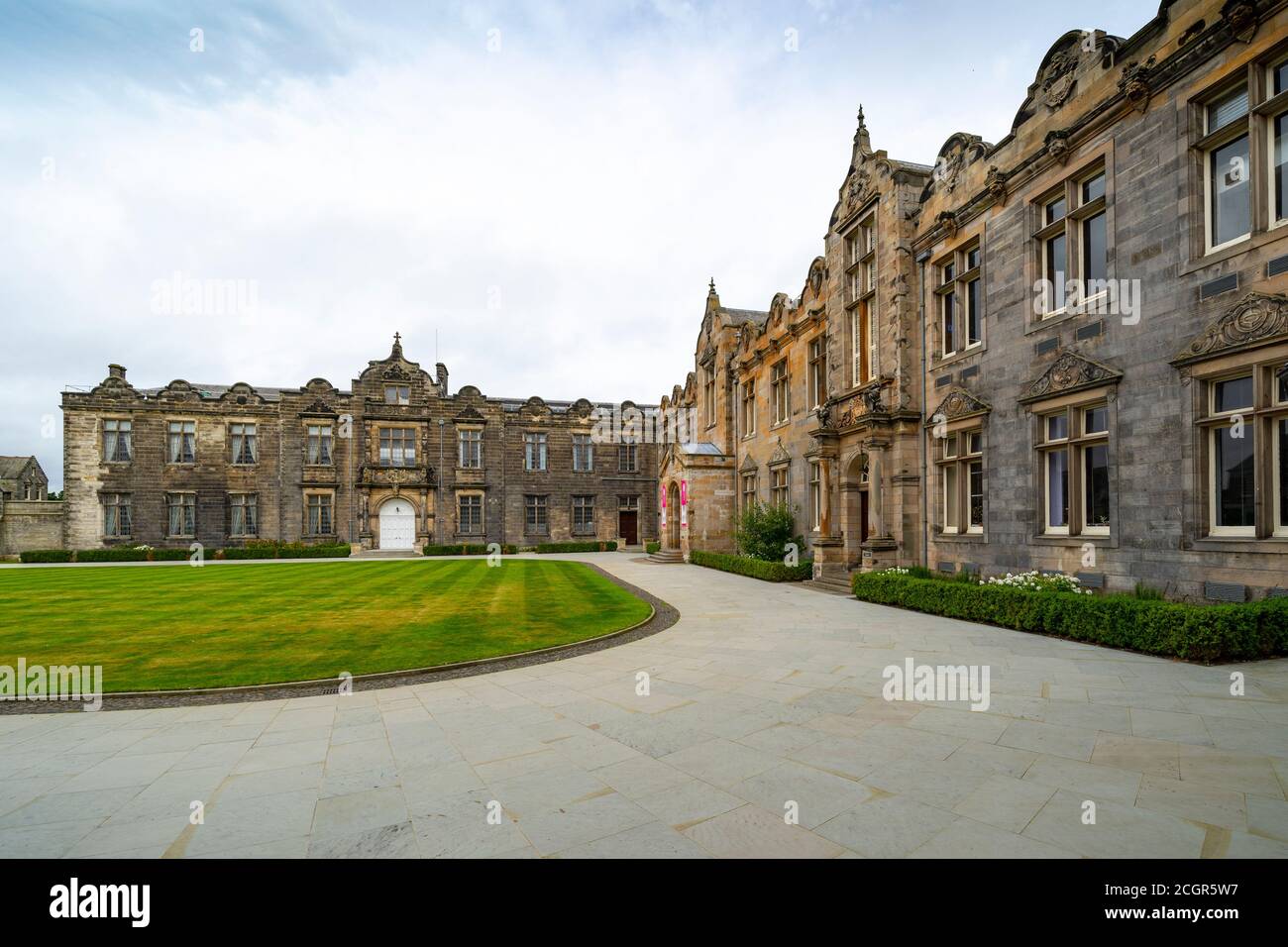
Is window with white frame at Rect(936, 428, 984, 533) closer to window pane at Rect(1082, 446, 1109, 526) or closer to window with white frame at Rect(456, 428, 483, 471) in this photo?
window pane at Rect(1082, 446, 1109, 526)

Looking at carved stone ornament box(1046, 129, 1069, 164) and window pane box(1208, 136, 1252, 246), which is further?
carved stone ornament box(1046, 129, 1069, 164)

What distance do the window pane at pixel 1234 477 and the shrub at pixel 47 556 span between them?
4938cm

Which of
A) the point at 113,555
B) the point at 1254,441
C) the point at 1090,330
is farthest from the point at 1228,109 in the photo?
the point at 113,555

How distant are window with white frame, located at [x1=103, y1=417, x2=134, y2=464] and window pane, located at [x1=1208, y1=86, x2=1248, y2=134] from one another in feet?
171

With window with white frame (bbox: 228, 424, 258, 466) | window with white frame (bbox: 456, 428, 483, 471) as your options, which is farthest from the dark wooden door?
Result: window with white frame (bbox: 228, 424, 258, 466)

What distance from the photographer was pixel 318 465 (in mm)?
39000

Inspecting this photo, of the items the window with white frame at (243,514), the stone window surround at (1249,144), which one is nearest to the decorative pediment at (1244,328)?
the stone window surround at (1249,144)

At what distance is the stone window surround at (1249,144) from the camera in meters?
8.76

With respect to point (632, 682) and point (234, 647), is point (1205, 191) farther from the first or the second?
point (234, 647)

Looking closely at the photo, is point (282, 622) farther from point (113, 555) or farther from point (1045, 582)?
point (113, 555)

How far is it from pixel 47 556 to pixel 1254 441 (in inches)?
1992

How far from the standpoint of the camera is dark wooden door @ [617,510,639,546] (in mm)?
44500

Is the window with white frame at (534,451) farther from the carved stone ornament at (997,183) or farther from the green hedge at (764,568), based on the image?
the carved stone ornament at (997,183)

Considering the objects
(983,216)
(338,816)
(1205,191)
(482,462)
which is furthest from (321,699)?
(482,462)
